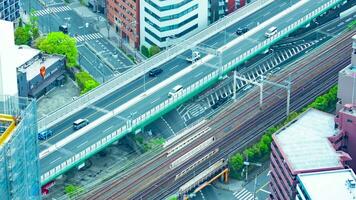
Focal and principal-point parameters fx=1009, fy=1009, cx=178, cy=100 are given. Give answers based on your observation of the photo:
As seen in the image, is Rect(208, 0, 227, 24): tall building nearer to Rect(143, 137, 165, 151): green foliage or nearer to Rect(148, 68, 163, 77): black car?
Rect(148, 68, 163, 77): black car

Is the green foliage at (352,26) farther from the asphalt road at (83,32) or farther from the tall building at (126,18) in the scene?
the asphalt road at (83,32)

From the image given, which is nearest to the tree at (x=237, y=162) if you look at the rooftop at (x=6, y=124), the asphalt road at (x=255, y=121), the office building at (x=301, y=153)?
the asphalt road at (x=255, y=121)

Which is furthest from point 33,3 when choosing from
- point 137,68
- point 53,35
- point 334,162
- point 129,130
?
point 334,162

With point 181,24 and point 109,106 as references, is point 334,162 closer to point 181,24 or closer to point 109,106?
point 109,106

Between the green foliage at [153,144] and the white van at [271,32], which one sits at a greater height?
the white van at [271,32]

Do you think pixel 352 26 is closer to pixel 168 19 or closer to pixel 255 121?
pixel 168 19
